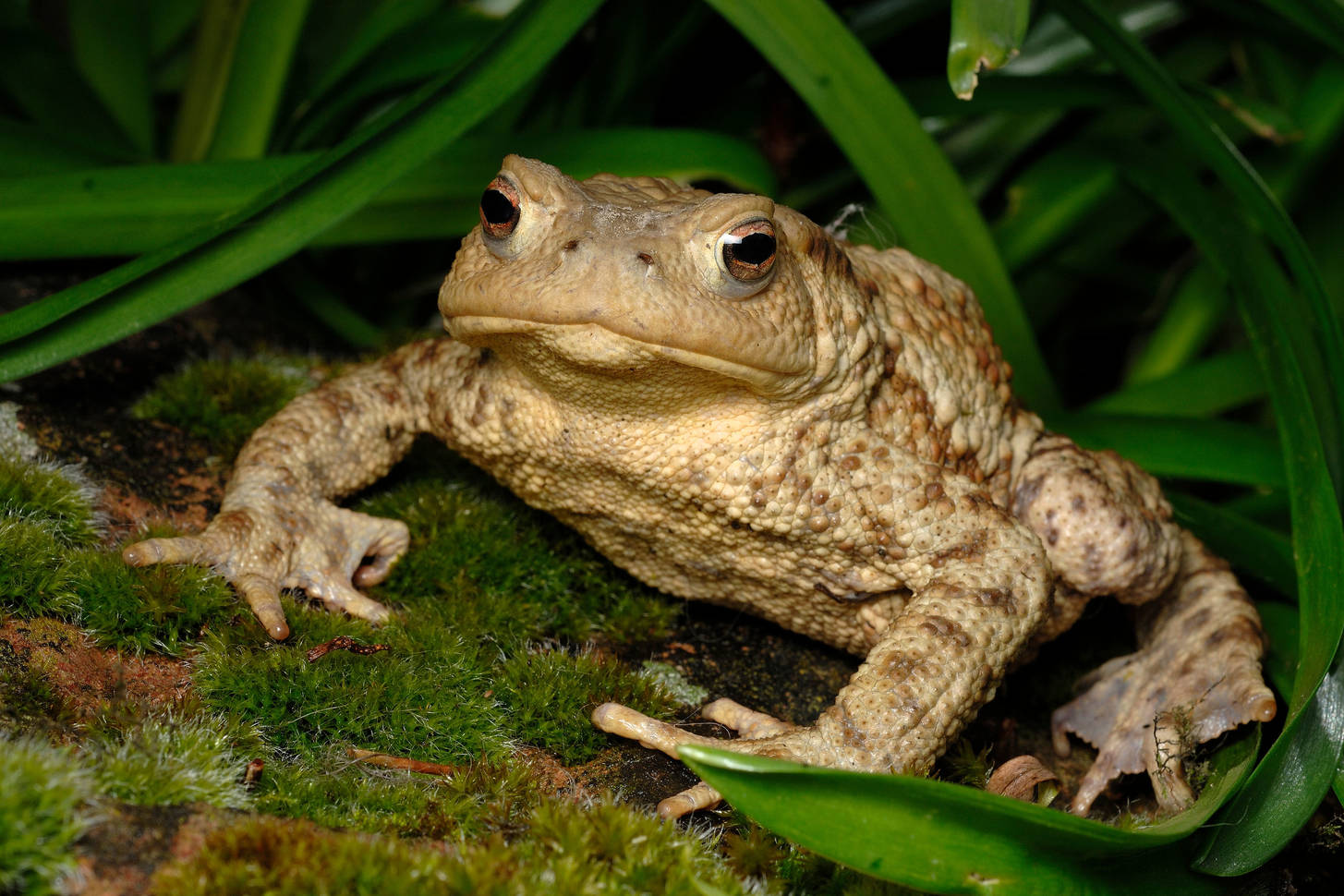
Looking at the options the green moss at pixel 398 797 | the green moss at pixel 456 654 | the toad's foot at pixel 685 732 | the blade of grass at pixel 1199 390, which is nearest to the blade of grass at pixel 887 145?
the blade of grass at pixel 1199 390

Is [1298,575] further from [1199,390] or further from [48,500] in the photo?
[48,500]

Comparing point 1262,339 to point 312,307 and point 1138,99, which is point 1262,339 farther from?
point 312,307

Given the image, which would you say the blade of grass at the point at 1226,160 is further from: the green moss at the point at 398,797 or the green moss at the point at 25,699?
the green moss at the point at 25,699

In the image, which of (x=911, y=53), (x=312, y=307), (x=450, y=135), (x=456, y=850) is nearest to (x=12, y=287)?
(x=312, y=307)

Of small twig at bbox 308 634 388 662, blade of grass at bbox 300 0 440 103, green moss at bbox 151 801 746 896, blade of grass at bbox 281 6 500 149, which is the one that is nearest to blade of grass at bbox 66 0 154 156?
blade of grass at bbox 281 6 500 149

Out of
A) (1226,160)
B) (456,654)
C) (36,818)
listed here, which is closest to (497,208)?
(456,654)

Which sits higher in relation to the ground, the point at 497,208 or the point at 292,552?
the point at 497,208
